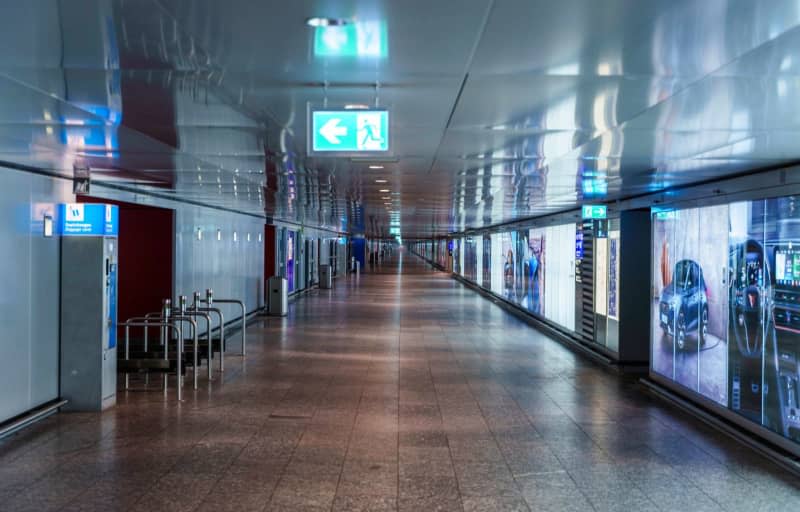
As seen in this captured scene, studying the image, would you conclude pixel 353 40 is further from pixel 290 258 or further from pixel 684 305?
pixel 290 258

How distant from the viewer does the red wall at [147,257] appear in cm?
1273

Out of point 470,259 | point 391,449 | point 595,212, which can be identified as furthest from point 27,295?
point 470,259

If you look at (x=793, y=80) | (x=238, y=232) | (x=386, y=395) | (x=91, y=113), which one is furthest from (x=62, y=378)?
(x=238, y=232)

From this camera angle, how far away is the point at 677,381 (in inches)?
371

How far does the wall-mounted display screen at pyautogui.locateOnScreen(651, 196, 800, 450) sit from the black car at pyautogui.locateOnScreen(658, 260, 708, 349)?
1 centimetres

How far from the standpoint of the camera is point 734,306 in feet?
26.3

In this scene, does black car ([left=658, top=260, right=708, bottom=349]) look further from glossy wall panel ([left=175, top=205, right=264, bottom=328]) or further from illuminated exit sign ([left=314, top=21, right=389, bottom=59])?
glossy wall panel ([left=175, top=205, right=264, bottom=328])

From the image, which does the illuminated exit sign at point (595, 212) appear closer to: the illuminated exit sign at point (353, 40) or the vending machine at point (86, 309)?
the vending machine at point (86, 309)

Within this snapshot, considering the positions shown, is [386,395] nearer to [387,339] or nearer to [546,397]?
[546,397]

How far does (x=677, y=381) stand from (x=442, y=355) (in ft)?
13.4

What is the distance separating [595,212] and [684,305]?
3318 mm

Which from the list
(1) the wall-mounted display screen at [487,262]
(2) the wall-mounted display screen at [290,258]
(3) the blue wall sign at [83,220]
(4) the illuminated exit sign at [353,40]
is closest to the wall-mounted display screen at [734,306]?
(4) the illuminated exit sign at [353,40]

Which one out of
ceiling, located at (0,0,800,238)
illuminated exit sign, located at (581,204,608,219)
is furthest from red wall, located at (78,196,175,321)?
illuminated exit sign, located at (581,204,608,219)

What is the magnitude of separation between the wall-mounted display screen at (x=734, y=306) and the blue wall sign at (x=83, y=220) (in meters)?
6.71
